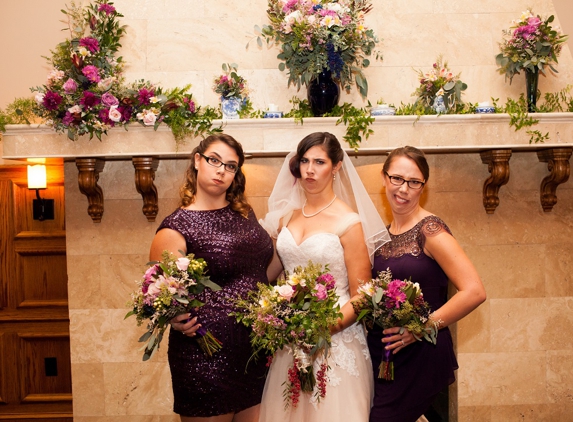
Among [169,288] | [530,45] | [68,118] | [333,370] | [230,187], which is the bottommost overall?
[333,370]

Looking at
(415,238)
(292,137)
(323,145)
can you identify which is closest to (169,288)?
(323,145)

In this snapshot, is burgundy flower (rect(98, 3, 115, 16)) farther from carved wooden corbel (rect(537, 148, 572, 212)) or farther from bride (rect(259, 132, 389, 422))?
carved wooden corbel (rect(537, 148, 572, 212))

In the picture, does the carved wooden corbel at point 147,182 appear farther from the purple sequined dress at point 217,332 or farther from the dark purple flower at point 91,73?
the purple sequined dress at point 217,332

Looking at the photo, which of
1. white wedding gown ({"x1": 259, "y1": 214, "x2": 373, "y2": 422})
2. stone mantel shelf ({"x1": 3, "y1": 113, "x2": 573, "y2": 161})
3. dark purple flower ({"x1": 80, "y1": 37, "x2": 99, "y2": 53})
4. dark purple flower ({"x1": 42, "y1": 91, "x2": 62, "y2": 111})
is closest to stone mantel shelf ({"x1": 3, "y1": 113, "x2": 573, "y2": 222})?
stone mantel shelf ({"x1": 3, "y1": 113, "x2": 573, "y2": 161})

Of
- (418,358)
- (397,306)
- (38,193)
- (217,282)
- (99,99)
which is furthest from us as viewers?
(38,193)

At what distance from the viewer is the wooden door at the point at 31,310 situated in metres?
4.70

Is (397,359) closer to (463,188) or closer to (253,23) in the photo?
(463,188)

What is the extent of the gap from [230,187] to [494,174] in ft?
6.39

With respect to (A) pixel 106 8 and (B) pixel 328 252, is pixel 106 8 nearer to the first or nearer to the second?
(A) pixel 106 8

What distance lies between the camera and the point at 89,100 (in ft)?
11.1

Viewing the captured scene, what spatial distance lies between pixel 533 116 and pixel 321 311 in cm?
224

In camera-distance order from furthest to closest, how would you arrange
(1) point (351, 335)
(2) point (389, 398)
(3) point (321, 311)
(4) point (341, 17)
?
(4) point (341, 17)
(1) point (351, 335)
(2) point (389, 398)
(3) point (321, 311)

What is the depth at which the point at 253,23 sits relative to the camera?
152 inches

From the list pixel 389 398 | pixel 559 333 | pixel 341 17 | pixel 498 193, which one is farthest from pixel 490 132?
pixel 389 398
